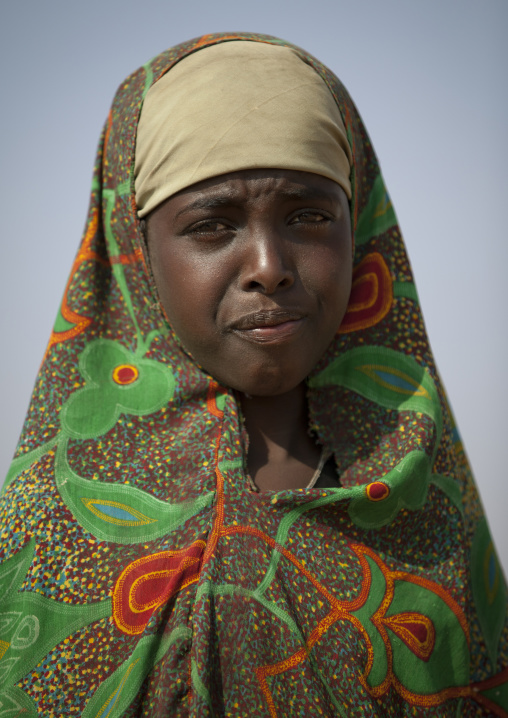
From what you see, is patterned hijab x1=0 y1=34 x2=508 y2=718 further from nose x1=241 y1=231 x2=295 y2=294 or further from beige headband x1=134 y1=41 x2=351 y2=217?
nose x1=241 y1=231 x2=295 y2=294

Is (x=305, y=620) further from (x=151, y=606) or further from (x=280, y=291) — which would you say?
(x=280, y=291)

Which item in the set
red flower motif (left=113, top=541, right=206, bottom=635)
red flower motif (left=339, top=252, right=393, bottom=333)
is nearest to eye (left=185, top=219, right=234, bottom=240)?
red flower motif (left=339, top=252, right=393, bottom=333)

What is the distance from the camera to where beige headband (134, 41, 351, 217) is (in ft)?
3.99

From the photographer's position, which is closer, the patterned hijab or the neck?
the patterned hijab

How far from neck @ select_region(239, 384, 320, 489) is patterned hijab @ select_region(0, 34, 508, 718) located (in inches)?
1.8

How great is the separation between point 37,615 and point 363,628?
58cm

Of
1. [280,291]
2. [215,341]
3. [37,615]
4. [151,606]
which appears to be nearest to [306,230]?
[280,291]

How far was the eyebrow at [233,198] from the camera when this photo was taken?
1.21 metres

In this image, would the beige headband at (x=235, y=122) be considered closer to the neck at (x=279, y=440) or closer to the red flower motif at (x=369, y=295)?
the red flower motif at (x=369, y=295)

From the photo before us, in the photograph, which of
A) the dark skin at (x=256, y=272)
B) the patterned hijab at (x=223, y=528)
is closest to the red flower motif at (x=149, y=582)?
the patterned hijab at (x=223, y=528)

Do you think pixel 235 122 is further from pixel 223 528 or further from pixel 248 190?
pixel 223 528

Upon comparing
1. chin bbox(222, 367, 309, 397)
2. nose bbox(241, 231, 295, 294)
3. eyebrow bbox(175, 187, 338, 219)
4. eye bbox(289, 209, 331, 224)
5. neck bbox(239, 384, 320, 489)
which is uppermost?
eyebrow bbox(175, 187, 338, 219)

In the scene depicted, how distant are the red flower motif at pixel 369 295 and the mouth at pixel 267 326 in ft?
1.00

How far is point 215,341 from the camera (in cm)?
125
